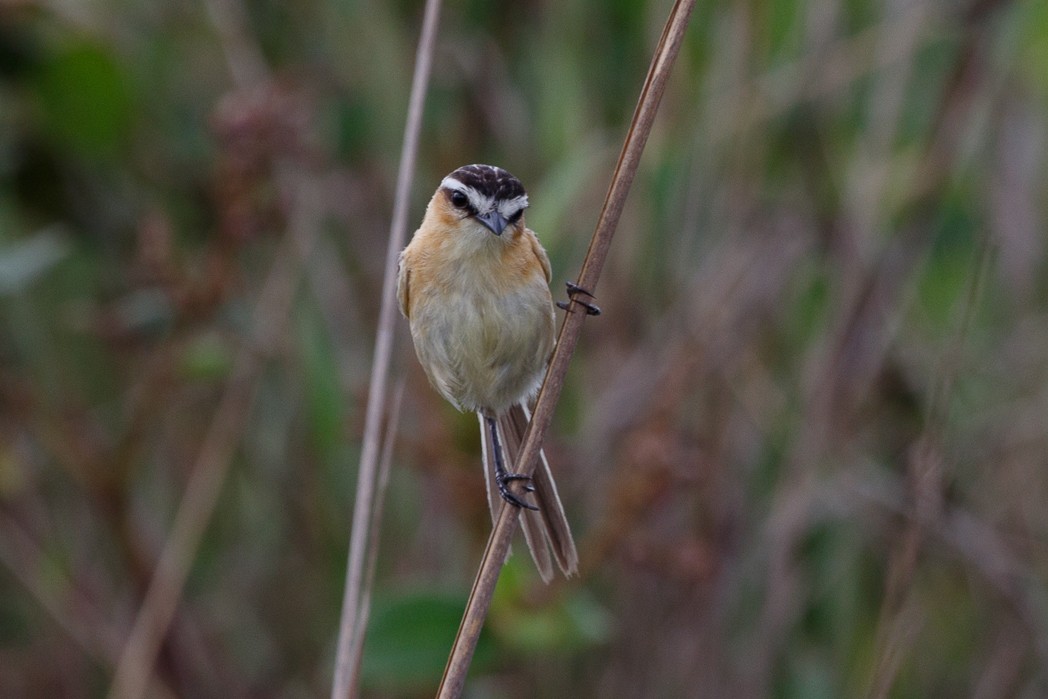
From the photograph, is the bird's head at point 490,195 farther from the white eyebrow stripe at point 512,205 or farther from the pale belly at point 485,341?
the pale belly at point 485,341

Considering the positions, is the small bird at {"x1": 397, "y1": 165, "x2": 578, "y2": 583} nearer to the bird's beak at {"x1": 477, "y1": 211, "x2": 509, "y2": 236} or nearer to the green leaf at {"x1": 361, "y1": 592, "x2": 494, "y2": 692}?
the bird's beak at {"x1": 477, "y1": 211, "x2": 509, "y2": 236}

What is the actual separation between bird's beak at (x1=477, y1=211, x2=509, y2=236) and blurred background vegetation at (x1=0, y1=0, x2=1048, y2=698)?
67 centimetres

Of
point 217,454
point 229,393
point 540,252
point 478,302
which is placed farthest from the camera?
point 229,393

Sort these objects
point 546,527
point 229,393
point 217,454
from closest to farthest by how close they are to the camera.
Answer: point 546,527, point 217,454, point 229,393

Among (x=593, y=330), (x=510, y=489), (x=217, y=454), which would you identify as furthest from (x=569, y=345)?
(x=593, y=330)

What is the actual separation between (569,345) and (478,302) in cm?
79

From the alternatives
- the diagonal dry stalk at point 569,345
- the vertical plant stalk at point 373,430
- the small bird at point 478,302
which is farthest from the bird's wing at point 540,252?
the diagonal dry stalk at point 569,345

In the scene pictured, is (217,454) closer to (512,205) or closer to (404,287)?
(404,287)

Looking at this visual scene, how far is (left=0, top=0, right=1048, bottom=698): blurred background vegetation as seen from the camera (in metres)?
3.51

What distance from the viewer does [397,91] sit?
3.91m

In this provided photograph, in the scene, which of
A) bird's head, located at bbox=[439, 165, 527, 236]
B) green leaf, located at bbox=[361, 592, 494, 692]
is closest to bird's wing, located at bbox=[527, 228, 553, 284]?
bird's head, located at bbox=[439, 165, 527, 236]

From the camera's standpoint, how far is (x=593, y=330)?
13.0 feet

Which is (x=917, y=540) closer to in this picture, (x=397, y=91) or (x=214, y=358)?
(x=214, y=358)

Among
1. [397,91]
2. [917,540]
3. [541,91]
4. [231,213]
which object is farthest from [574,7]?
[917,540]
